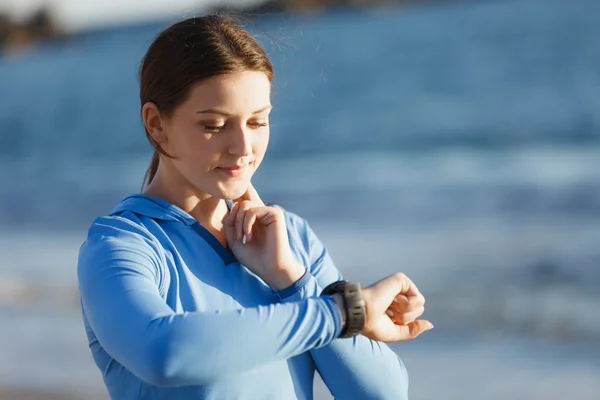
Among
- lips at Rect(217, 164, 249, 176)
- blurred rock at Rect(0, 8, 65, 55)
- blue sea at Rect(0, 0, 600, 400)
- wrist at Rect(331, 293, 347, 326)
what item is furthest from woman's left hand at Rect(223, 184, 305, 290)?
blurred rock at Rect(0, 8, 65, 55)

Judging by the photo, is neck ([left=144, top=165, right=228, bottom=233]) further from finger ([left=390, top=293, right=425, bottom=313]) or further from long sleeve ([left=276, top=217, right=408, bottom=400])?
finger ([left=390, top=293, right=425, bottom=313])

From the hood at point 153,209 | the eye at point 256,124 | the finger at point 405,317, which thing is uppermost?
the eye at point 256,124

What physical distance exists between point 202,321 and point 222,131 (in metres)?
0.39

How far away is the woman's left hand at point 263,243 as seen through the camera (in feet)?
5.93

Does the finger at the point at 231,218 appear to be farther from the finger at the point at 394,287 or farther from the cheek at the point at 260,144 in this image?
the finger at the point at 394,287

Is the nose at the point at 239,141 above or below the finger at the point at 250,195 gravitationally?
above

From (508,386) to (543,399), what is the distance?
0.23 m

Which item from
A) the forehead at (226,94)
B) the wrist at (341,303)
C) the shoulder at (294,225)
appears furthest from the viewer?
the shoulder at (294,225)

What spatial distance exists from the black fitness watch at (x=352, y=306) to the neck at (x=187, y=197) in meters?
0.35

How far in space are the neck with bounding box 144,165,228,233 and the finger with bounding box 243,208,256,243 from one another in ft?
0.25

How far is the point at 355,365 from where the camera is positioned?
1.85 m

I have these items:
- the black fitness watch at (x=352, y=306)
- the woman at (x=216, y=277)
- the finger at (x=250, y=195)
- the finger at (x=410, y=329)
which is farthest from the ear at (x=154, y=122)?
the finger at (x=410, y=329)

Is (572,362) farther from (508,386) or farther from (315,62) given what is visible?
(315,62)

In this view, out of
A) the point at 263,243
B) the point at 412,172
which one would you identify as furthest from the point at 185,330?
the point at 412,172
